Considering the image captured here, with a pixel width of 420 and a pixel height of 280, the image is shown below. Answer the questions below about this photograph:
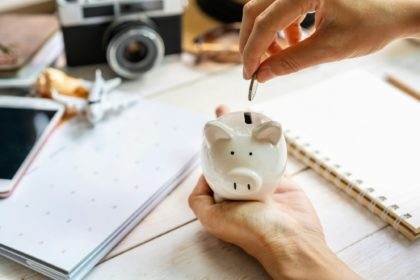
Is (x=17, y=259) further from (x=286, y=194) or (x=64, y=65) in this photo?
(x=64, y=65)

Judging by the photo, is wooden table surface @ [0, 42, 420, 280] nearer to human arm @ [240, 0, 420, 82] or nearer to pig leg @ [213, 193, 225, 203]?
pig leg @ [213, 193, 225, 203]

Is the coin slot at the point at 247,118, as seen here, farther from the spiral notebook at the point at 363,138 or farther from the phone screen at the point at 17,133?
the phone screen at the point at 17,133

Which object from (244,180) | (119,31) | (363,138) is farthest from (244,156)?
(119,31)

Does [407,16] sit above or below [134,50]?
above

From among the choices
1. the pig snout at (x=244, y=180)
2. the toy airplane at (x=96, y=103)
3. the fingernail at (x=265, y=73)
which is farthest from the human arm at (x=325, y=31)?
the toy airplane at (x=96, y=103)

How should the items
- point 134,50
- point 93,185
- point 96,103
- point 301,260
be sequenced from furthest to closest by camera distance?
point 134,50, point 96,103, point 93,185, point 301,260

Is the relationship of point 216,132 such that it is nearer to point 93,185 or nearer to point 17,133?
point 93,185

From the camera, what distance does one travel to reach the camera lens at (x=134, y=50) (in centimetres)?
76

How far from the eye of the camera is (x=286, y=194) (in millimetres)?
551

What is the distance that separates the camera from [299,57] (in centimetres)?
52

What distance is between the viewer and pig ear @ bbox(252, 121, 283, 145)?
47 centimetres

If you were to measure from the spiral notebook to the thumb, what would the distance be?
0.14 meters

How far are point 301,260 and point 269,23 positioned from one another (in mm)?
229

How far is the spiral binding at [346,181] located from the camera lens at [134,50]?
0.26m
